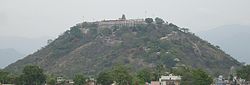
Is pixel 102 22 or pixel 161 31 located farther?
pixel 102 22

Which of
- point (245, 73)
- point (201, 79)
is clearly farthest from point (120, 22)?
point (201, 79)

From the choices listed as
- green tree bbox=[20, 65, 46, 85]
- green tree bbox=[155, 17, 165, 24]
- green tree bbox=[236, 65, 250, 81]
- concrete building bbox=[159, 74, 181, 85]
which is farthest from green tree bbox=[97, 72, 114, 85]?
green tree bbox=[155, 17, 165, 24]

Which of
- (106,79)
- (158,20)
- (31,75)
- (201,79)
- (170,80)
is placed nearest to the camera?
(201,79)

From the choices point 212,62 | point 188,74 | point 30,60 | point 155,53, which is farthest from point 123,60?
point 188,74

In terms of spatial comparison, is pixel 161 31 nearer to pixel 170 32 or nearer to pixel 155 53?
pixel 170 32

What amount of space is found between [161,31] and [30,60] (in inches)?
1591

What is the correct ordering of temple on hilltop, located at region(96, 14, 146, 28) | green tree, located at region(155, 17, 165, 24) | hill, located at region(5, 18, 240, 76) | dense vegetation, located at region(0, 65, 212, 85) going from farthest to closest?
green tree, located at region(155, 17, 165, 24), temple on hilltop, located at region(96, 14, 146, 28), hill, located at region(5, 18, 240, 76), dense vegetation, located at region(0, 65, 212, 85)

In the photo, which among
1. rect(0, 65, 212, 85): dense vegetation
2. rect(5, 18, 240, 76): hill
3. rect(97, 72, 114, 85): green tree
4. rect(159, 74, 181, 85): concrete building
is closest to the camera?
rect(0, 65, 212, 85): dense vegetation

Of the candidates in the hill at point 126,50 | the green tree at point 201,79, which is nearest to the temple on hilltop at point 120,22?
the hill at point 126,50

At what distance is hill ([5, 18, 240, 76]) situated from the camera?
130375mm

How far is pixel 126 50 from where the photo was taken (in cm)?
13838

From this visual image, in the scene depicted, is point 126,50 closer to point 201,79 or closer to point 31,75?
point 31,75

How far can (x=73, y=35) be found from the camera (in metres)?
159

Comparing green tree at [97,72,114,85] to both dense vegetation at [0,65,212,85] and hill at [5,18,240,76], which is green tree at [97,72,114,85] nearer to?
dense vegetation at [0,65,212,85]
